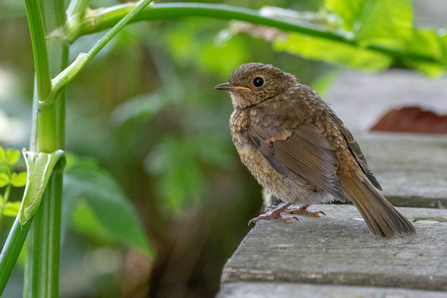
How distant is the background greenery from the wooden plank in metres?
1.82

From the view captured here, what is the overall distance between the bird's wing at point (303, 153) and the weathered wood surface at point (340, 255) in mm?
164

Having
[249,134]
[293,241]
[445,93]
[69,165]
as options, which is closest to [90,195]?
[69,165]

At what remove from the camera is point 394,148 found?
9.72 ft

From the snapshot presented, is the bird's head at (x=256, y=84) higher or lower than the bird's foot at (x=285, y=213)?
higher

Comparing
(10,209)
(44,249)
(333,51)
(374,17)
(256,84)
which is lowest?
(44,249)

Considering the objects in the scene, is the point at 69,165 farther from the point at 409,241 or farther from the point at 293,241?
the point at 409,241

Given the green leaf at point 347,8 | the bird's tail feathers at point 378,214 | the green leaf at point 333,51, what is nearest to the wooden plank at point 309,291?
the bird's tail feathers at point 378,214

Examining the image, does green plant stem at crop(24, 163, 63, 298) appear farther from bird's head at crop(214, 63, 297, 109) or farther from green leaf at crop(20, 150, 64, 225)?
bird's head at crop(214, 63, 297, 109)

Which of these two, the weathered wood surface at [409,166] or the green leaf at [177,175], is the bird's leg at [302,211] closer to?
the weathered wood surface at [409,166]

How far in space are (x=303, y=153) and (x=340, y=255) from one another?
1.92 ft

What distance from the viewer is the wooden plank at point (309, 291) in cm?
125

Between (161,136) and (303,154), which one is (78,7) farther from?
(161,136)

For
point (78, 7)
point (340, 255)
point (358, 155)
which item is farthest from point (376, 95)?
point (78, 7)

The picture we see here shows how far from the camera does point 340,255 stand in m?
1.49
